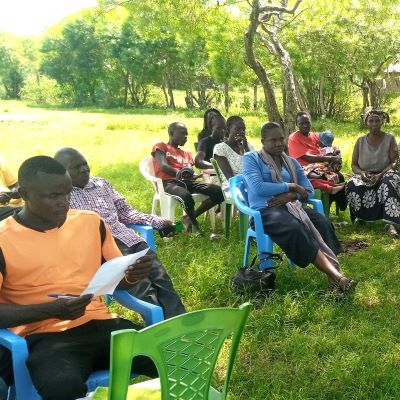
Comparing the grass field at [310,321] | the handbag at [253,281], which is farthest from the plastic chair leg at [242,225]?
the handbag at [253,281]

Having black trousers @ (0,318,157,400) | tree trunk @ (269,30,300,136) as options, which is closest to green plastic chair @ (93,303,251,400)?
black trousers @ (0,318,157,400)

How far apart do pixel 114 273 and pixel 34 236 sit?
414 mm

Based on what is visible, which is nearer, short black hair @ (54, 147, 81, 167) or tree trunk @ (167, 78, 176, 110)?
short black hair @ (54, 147, 81, 167)

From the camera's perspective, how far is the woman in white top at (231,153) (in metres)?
5.55

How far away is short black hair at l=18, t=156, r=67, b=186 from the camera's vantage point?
2.34 meters

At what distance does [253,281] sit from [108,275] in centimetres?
198

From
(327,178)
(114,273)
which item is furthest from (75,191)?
(327,178)

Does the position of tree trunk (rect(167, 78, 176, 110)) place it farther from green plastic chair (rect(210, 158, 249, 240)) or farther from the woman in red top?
green plastic chair (rect(210, 158, 249, 240))

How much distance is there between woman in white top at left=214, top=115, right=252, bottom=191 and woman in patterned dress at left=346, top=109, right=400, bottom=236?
144 centimetres

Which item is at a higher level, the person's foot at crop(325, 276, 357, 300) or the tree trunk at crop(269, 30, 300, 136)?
the tree trunk at crop(269, 30, 300, 136)

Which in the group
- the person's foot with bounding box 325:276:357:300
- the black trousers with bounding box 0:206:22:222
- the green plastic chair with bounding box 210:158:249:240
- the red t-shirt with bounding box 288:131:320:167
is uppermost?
the red t-shirt with bounding box 288:131:320:167

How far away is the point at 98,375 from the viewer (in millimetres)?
2223

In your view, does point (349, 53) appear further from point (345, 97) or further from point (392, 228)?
point (392, 228)

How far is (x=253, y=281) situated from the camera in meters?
3.99
